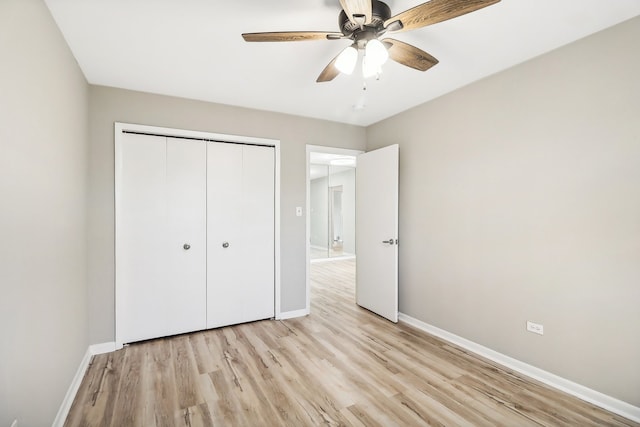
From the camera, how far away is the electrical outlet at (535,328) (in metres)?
2.28

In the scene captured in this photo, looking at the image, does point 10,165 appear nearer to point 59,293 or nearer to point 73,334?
point 59,293

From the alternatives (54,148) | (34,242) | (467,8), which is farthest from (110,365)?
(467,8)

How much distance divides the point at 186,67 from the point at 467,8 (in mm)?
2119

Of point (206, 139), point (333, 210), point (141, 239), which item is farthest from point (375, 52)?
point (333, 210)

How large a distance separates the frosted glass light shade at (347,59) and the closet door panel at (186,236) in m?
2.03

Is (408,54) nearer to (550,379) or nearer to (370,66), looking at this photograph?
(370,66)

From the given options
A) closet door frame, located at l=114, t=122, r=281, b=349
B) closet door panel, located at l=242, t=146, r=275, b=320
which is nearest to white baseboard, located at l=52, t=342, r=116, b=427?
closet door frame, located at l=114, t=122, r=281, b=349

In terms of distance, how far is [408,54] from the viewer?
1.82m

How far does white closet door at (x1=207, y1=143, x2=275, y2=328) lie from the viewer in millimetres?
3289

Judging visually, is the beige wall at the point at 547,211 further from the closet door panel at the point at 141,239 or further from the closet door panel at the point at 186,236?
the closet door panel at the point at 141,239

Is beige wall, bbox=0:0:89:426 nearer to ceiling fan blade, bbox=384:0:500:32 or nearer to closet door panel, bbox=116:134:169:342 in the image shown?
closet door panel, bbox=116:134:169:342

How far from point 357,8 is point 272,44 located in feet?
3.15

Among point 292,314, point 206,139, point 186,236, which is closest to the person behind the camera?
point 186,236

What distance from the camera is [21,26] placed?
1381 millimetres
